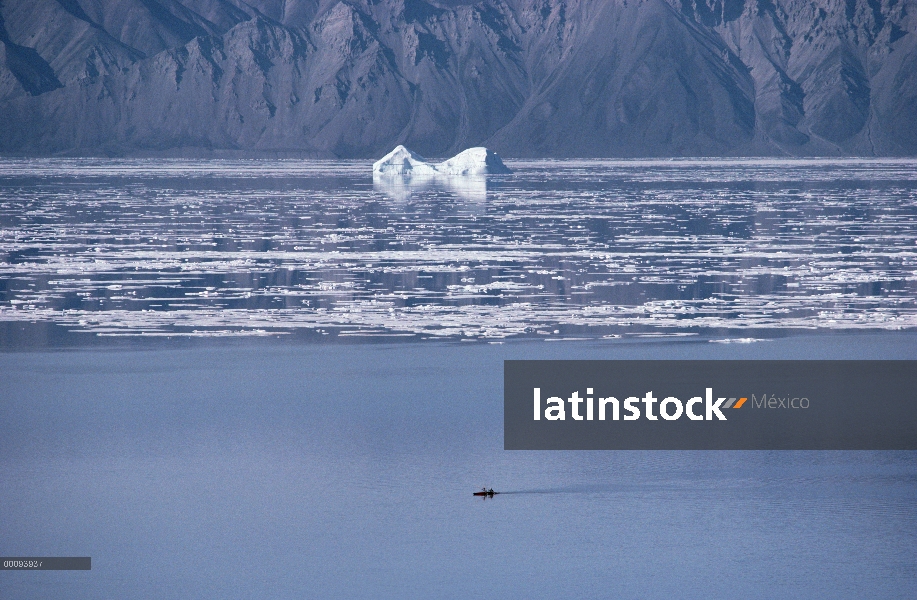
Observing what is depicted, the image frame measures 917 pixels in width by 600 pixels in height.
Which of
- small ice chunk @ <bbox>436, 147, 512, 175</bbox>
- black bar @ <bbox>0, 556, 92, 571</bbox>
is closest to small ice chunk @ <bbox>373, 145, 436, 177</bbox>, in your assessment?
small ice chunk @ <bbox>436, 147, 512, 175</bbox>

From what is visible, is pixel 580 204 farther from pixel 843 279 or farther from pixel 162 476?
pixel 162 476

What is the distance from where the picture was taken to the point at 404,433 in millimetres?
10336

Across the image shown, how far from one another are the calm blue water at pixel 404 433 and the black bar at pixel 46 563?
0.09m

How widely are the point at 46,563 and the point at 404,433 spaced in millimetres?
3308

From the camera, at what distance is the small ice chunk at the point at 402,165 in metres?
81.7

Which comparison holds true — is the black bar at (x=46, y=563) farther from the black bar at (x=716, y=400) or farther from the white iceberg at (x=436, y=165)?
the white iceberg at (x=436, y=165)

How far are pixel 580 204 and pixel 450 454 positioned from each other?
3118 cm

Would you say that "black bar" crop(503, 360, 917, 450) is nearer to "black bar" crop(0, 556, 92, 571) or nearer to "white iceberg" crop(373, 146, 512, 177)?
"black bar" crop(0, 556, 92, 571)

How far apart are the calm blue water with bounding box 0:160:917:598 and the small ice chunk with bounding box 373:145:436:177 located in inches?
2272

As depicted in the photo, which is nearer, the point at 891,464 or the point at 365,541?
the point at 365,541

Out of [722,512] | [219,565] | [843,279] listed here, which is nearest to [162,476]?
[219,565]

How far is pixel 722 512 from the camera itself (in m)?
8.50

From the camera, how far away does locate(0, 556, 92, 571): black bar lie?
7.68 meters

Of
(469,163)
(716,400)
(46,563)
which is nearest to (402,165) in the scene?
(469,163)
